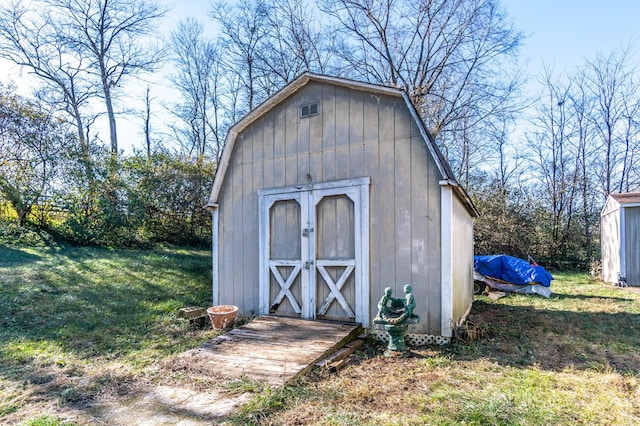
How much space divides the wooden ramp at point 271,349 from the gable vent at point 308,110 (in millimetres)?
3149

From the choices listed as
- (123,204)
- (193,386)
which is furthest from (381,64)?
(193,386)

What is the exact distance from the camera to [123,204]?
31.8 ft

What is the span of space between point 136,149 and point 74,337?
751 cm

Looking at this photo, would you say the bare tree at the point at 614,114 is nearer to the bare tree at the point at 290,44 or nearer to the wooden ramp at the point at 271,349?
the bare tree at the point at 290,44

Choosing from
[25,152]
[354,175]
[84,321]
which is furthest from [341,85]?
[25,152]

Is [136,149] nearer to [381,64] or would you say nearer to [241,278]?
[241,278]

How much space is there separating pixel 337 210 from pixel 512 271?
611 cm

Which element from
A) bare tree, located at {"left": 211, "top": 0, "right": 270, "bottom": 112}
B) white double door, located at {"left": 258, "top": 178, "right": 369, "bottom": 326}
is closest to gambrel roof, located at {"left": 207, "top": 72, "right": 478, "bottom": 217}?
white double door, located at {"left": 258, "top": 178, "right": 369, "bottom": 326}

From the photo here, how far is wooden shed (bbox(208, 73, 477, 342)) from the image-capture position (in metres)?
4.60

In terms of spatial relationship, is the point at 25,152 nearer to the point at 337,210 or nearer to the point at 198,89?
the point at 337,210

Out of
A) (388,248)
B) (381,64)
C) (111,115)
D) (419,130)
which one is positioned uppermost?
(381,64)

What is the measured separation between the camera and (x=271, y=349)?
4.11 meters

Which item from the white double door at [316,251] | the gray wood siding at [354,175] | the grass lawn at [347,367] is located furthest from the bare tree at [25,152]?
the white double door at [316,251]

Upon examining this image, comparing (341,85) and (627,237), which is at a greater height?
(341,85)
